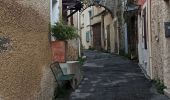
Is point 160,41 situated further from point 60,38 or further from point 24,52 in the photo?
point 24,52

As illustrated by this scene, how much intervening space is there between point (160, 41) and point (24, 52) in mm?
6101

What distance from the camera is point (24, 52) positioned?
8125mm

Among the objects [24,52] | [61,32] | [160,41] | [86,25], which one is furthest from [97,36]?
[24,52]

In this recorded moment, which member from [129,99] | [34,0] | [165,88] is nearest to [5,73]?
[34,0]

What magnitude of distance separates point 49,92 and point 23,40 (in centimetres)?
294

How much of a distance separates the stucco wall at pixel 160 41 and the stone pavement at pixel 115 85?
0.60 metres

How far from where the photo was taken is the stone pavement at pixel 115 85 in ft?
39.2

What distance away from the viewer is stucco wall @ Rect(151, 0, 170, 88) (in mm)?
11984

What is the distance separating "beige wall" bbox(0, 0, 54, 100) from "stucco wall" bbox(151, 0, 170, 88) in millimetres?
3571

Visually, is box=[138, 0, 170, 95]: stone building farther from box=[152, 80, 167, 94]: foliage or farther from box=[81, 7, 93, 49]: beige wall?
box=[81, 7, 93, 49]: beige wall

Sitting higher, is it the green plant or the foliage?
the green plant

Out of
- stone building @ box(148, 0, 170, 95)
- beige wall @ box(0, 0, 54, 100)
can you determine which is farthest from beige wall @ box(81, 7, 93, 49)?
beige wall @ box(0, 0, 54, 100)

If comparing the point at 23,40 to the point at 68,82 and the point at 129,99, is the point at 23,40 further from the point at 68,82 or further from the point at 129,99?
the point at 68,82

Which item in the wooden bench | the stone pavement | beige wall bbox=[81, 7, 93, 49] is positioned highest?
beige wall bbox=[81, 7, 93, 49]
